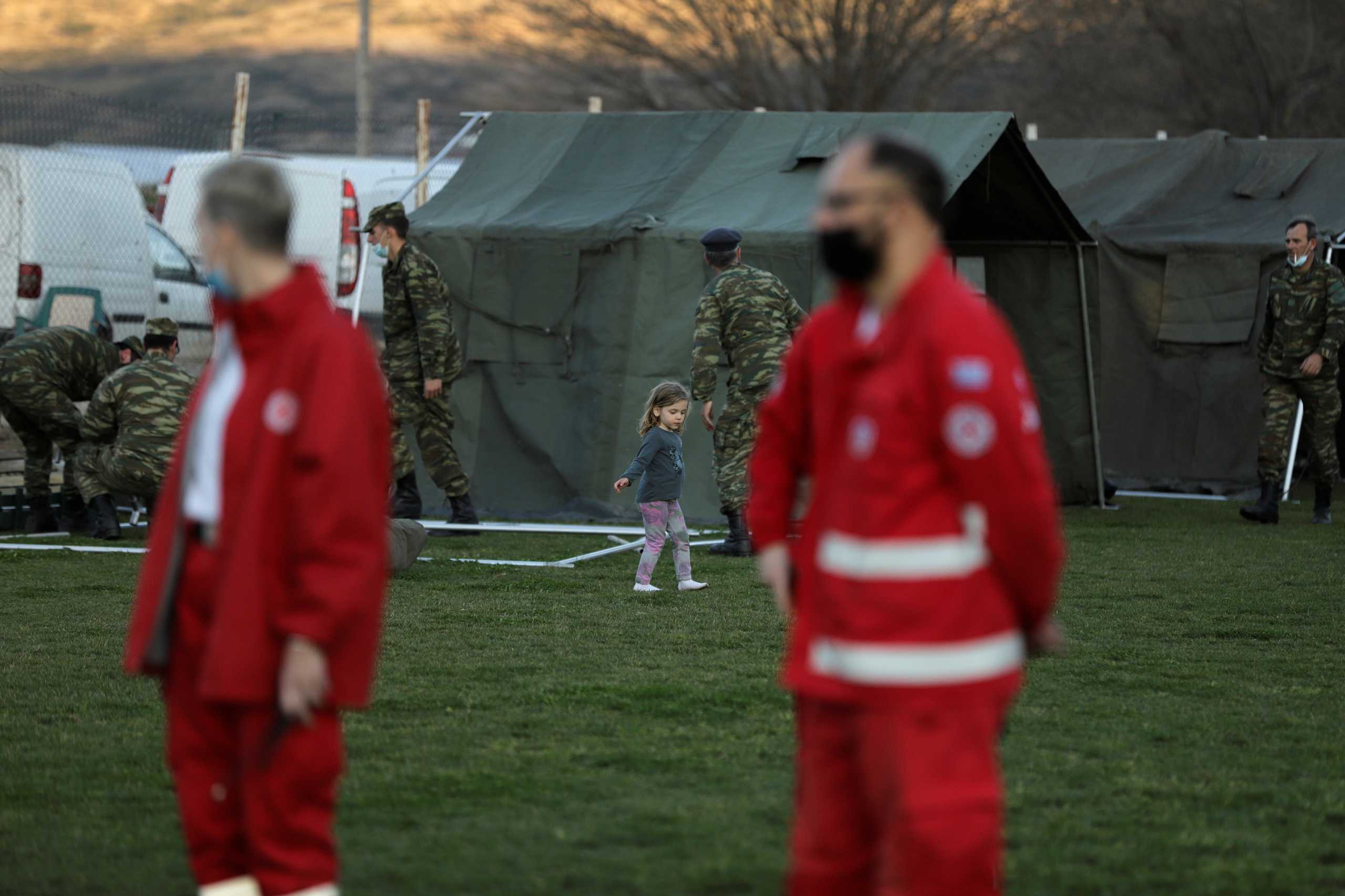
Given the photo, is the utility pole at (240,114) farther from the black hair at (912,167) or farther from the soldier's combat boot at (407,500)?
the black hair at (912,167)

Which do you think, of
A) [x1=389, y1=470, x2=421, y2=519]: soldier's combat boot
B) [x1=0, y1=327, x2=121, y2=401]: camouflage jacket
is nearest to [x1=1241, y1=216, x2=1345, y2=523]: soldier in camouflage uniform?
[x1=389, y1=470, x2=421, y2=519]: soldier's combat boot

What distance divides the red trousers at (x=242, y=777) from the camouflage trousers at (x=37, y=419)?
8.67m

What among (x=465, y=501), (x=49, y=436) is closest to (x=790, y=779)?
(x=465, y=501)

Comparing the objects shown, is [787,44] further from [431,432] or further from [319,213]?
[431,432]

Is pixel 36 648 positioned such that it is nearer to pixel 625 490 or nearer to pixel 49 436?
pixel 49 436

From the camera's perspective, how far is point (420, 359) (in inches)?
467

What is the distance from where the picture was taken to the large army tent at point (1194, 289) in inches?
599

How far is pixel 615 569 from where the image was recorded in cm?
1009

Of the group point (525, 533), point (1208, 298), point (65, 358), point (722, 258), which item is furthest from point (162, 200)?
point (722, 258)

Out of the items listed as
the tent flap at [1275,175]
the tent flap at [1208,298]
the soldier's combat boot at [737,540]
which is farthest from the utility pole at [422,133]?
the soldier's combat boot at [737,540]

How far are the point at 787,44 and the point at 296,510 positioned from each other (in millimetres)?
34211

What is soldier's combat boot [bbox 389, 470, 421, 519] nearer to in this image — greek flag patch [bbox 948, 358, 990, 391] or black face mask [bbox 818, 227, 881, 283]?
black face mask [bbox 818, 227, 881, 283]

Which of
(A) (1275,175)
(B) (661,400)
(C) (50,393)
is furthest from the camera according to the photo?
(A) (1275,175)

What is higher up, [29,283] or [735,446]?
[29,283]
